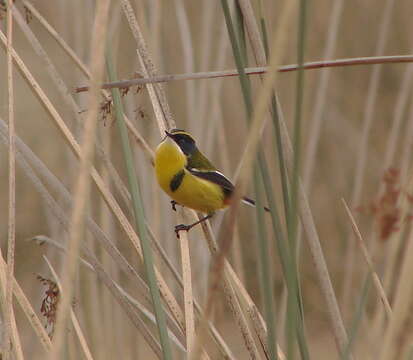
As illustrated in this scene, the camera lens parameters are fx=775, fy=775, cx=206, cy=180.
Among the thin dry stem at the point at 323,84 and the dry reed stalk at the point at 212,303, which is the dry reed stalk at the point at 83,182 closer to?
the dry reed stalk at the point at 212,303

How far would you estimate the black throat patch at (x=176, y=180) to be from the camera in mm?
2076

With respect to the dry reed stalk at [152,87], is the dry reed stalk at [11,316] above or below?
below

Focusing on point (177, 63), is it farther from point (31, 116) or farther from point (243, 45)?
point (243, 45)

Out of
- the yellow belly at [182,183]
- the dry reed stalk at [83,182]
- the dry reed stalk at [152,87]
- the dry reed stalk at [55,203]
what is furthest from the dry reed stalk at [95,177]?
the yellow belly at [182,183]

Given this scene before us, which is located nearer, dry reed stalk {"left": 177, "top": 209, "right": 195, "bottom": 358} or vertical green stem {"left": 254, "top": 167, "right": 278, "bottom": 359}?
vertical green stem {"left": 254, "top": 167, "right": 278, "bottom": 359}

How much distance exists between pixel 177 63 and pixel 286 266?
244 centimetres

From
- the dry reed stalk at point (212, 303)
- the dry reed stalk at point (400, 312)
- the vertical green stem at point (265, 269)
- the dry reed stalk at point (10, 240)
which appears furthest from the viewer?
the dry reed stalk at point (10, 240)

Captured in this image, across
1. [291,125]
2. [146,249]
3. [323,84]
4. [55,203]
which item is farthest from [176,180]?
[291,125]

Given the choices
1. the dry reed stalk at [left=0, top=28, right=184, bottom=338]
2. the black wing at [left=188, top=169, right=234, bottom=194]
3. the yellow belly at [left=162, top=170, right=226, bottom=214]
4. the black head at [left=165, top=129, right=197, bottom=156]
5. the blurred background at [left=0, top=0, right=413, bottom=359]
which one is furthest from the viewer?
the blurred background at [left=0, top=0, right=413, bottom=359]

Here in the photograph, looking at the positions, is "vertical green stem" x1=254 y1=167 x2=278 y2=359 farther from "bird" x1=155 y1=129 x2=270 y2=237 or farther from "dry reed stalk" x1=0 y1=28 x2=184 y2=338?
"bird" x1=155 y1=129 x2=270 y2=237

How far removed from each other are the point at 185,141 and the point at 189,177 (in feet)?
0.47

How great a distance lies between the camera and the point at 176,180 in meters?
2.12

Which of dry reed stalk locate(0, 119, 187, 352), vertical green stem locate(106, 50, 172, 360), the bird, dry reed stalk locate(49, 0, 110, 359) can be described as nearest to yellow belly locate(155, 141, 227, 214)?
the bird

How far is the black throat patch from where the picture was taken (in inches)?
81.7
